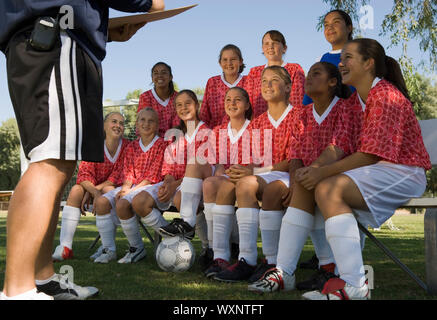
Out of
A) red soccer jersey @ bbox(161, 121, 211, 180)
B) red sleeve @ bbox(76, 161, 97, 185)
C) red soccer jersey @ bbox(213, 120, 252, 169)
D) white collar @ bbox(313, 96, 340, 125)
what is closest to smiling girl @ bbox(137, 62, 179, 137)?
red soccer jersey @ bbox(161, 121, 211, 180)

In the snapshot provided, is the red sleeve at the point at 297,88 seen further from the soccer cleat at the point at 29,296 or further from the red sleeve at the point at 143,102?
the soccer cleat at the point at 29,296

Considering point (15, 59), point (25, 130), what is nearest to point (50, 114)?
point (25, 130)

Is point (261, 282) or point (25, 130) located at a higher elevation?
point (25, 130)

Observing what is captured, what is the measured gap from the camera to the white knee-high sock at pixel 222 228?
3832mm

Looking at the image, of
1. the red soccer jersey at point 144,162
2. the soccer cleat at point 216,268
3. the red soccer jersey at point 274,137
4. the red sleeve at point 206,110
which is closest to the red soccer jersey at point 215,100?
the red sleeve at point 206,110

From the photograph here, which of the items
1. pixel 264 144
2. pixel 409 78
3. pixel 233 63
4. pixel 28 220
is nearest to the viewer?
pixel 28 220

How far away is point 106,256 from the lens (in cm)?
475

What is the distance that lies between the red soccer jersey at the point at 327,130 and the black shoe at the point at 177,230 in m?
1.09

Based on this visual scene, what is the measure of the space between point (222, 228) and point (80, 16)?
209 centimetres

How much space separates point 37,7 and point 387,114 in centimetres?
199

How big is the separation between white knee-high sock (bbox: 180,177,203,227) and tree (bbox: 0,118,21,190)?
143 feet

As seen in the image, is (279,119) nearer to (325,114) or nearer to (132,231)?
(325,114)

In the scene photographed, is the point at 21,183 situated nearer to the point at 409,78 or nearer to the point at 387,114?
the point at 387,114

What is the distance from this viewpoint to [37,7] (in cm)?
221
